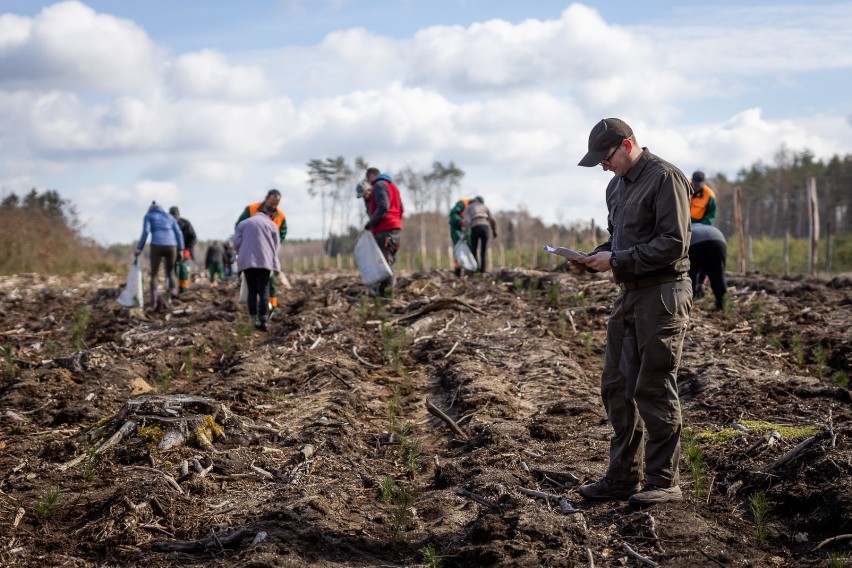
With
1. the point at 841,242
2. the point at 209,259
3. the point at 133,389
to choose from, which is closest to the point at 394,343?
the point at 133,389

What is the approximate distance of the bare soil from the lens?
168 inches

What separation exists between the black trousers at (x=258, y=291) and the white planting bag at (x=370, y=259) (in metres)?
1.38

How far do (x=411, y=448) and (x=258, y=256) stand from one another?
5.58 meters

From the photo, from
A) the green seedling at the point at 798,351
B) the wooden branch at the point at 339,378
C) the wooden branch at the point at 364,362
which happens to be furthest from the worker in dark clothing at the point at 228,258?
the green seedling at the point at 798,351

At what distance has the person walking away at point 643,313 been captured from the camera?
444 centimetres

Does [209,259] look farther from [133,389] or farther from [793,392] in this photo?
[793,392]

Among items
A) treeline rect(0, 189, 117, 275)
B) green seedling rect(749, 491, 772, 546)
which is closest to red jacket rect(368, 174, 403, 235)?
green seedling rect(749, 491, 772, 546)

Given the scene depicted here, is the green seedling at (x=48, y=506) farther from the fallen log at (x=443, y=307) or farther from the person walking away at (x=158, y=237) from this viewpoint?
the person walking away at (x=158, y=237)

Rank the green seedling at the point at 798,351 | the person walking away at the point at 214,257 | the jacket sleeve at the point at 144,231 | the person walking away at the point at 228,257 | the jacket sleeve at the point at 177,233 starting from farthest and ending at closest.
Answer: the person walking away at the point at 228,257
the person walking away at the point at 214,257
the jacket sleeve at the point at 177,233
the jacket sleeve at the point at 144,231
the green seedling at the point at 798,351

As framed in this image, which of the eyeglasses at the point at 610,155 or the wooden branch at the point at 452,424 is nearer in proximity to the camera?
the eyeglasses at the point at 610,155

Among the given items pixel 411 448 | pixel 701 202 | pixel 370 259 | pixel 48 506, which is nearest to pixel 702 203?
pixel 701 202

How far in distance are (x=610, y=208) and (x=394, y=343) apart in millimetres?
4911

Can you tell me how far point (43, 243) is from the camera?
29.0 m

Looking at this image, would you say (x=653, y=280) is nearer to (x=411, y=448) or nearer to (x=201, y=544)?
(x=411, y=448)
